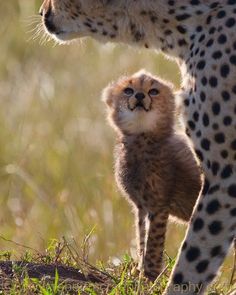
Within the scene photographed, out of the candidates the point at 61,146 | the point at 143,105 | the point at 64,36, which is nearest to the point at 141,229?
the point at 143,105

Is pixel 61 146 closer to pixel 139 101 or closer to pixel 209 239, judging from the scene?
pixel 139 101

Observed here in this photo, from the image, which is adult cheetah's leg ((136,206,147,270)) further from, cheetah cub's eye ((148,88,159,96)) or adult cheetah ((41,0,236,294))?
Result: adult cheetah ((41,0,236,294))

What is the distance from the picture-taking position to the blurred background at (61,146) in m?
7.99

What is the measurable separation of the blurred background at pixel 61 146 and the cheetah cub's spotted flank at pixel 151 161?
0.56 metres

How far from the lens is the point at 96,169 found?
895cm

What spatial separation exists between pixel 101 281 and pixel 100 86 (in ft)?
14.5

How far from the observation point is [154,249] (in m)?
6.26

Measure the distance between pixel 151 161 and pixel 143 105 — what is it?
282 mm

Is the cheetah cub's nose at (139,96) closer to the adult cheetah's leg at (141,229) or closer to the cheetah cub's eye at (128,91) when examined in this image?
the cheetah cub's eye at (128,91)

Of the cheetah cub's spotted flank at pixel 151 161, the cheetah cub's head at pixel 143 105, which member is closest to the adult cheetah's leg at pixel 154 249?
the cheetah cub's spotted flank at pixel 151 161

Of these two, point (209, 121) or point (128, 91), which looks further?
point (128, 91)

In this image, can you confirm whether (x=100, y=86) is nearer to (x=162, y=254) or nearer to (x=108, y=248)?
(x=108, y=248)

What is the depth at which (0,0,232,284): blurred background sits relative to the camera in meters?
7.99

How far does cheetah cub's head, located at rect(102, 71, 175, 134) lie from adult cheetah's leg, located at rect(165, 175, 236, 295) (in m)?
1.26
